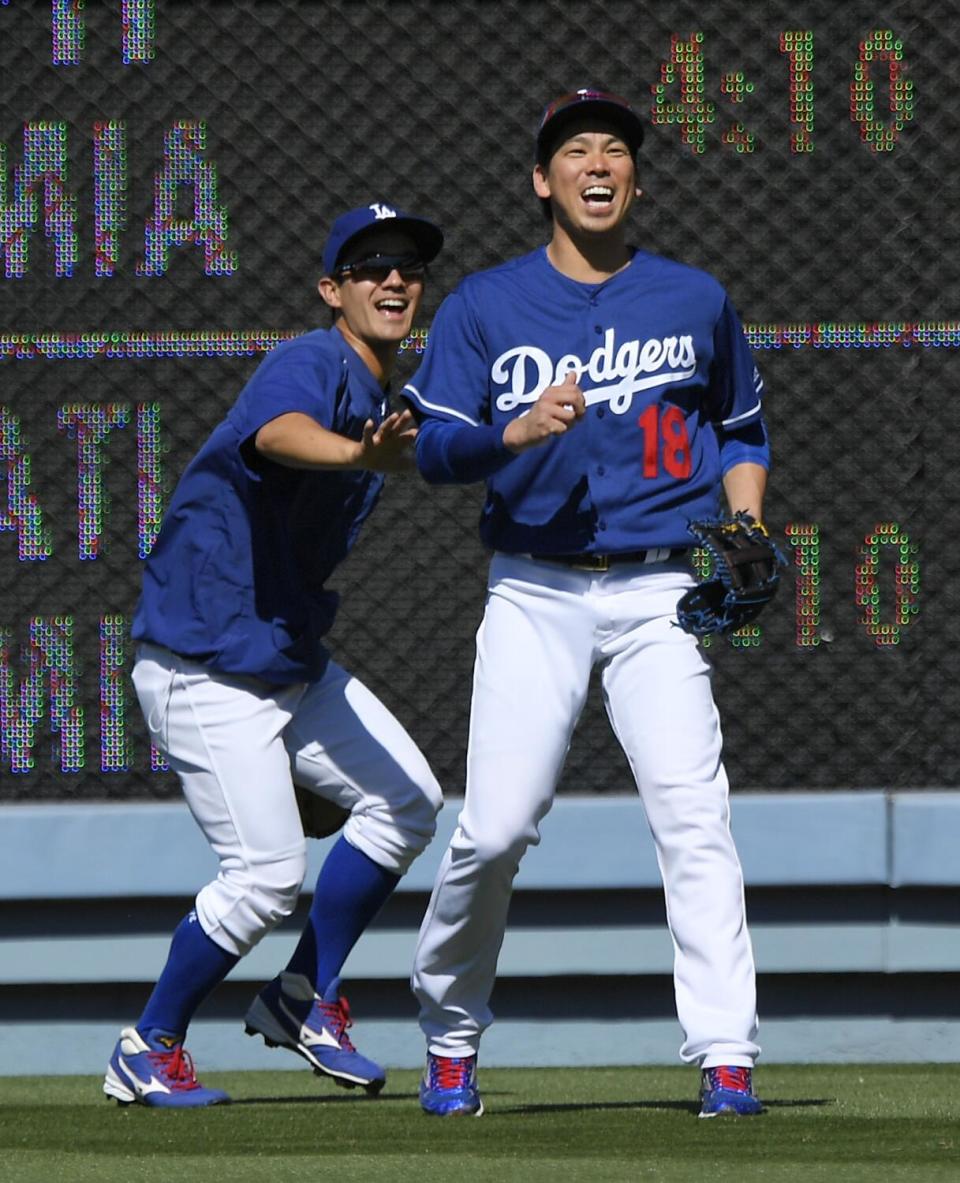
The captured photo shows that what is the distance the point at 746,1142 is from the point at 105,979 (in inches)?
84.0

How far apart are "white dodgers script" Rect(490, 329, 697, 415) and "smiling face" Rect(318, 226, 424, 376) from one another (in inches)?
16.1

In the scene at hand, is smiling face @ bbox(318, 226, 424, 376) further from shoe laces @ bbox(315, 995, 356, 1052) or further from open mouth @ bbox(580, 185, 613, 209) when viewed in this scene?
shoe laces @ bbox(315, 995, 356, 1052)

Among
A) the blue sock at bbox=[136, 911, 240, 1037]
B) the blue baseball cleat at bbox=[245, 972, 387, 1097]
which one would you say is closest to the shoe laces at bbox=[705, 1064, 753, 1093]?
the blue baseball cleat at bbox=[245, 972, 387, 1097]

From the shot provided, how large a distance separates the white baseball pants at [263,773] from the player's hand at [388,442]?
67 centimetres

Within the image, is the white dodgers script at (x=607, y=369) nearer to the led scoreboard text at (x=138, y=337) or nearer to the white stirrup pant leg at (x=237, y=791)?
the white stirrup pant leg at (x=237, y=791)

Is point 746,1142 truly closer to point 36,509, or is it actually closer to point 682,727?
point 682,727

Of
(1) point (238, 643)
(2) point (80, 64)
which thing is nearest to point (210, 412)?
(2) point (80, 64)

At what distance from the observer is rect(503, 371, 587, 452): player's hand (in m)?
3.73

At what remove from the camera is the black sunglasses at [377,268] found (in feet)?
14.8

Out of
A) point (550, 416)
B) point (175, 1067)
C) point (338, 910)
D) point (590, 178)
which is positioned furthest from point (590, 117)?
point (175, 1067)

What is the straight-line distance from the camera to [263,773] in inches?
174

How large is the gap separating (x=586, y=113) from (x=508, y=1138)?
168cm

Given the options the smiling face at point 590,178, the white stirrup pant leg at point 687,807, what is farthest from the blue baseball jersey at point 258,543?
the white stirrup pant leg at point 687,807

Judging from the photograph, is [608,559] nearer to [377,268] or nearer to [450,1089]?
[377,268]
